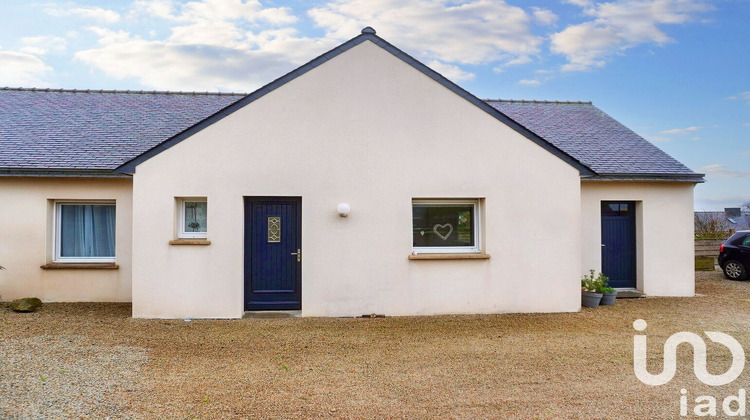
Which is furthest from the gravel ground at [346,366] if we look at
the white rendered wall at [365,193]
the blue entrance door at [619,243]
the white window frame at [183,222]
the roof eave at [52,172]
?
the roof eave at [52,172]

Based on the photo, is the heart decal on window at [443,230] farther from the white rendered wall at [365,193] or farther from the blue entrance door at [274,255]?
the blue entrance door at [274,255]

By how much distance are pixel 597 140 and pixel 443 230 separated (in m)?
6.21

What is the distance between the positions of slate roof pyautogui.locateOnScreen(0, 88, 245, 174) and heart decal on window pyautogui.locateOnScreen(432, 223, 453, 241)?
6969 mm

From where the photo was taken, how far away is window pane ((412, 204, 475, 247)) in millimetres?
9023

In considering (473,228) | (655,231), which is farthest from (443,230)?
(655,231)

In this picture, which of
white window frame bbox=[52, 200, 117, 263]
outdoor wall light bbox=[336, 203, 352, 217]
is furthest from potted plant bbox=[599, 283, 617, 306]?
white window frame bbox=[52, 200, 117, 263]

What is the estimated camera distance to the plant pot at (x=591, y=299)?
9648 millimetres

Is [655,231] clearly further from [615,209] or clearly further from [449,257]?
[449,257]

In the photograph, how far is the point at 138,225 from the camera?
8.40 metres

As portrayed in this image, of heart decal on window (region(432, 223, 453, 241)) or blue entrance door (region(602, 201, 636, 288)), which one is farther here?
blue entrance door (region(602, 201, 636, 288))

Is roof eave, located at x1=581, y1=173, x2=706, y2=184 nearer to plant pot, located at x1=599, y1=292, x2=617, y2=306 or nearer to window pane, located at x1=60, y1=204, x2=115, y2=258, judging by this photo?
plant pot, located at x1=599, y1=292, x2=617, y2=306

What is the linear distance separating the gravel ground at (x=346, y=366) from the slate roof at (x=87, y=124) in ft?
11.1

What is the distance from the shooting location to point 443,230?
9141 mm

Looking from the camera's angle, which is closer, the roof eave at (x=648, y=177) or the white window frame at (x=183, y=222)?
the white window frame at (x=183, y=222)
